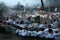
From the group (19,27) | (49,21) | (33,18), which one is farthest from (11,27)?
(49,21)

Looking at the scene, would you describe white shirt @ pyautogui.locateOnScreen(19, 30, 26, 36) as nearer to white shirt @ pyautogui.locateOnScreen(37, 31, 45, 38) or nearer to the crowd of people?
the crowd of people

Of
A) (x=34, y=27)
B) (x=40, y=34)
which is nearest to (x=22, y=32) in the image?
(x=34, y=27)

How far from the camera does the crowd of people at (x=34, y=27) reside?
8.68 metres

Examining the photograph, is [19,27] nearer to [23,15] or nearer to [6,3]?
[23,15]

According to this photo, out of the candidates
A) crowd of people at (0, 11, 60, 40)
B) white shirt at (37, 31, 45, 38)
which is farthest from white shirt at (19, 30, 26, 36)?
white shirt at (37, 31, 45, 38)

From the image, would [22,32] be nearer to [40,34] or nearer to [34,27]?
[34,27]

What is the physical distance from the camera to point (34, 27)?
9289mm

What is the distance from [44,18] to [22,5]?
1.33 metres

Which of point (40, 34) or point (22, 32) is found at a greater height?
point (22, 32)

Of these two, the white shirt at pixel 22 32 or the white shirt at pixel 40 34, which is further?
the white shirt at pixel 22 32

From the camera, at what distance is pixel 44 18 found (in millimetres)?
9648

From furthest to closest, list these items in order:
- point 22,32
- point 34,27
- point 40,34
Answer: point 34,27
point 22,32
point 40,34

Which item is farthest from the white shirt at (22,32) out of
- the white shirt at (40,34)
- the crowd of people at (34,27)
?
the white shirt at (40,34)

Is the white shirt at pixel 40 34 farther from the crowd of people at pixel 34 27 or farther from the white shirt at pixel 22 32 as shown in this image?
the white shirt at pixel 22 32
